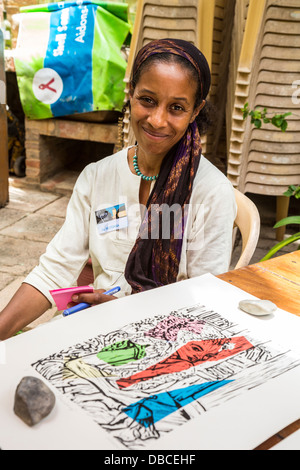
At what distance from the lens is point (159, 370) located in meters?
0.71

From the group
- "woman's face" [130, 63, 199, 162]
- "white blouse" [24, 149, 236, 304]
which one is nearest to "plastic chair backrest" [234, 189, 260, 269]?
"white blouse" [24, 149, 236, 304]

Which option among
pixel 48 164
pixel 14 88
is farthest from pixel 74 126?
pixel 14 88

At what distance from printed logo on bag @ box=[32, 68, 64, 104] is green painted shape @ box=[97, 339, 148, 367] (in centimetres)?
327

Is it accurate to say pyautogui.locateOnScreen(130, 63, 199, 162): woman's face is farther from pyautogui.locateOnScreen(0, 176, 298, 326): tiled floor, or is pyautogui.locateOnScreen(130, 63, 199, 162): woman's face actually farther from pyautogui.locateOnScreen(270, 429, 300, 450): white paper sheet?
pyautogui.locateOnScreen(0, 176, 298, 326): tiled floor

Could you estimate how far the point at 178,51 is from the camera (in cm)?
113

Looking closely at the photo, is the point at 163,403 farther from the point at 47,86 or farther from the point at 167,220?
the point at 47,86

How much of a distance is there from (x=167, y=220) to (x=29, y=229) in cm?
221

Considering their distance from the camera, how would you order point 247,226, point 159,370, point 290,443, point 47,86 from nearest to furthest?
point 290,443 → point 159,370 → point 247,226 → point 47,86

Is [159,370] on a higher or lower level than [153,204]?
lower

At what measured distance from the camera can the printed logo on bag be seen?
3652mm

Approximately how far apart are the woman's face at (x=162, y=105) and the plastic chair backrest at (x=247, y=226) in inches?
13.6

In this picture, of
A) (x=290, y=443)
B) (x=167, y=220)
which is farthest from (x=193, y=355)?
(x=167, y=220)

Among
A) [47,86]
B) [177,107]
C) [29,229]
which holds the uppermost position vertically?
[47,86]

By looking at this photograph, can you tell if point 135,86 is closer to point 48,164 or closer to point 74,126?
point 74,126
